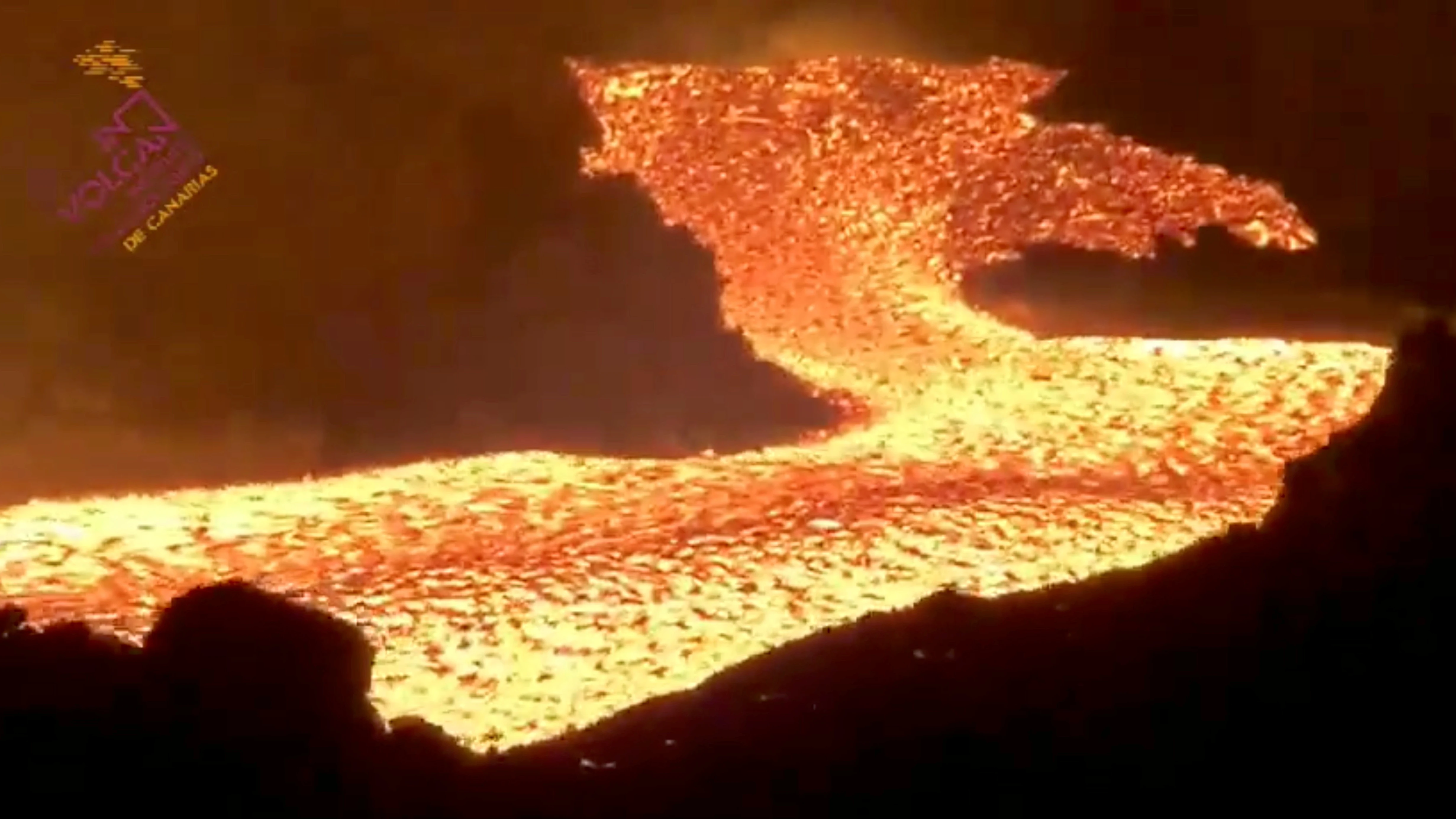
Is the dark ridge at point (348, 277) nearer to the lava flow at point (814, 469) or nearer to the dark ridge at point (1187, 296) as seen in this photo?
the lava flow at point (814, 469)

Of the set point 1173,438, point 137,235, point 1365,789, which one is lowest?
point 1365,789

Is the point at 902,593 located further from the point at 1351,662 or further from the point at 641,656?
the point at 1351,662

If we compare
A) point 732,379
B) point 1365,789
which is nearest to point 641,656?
point 732,379

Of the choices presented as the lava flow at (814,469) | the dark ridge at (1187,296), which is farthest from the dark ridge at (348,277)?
Answer: the dark ridge at (1187,296)

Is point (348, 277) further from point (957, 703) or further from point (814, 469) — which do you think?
point (957, 703)

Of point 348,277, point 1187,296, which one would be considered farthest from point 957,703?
point 348,277

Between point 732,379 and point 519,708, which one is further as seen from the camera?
point 732,379
